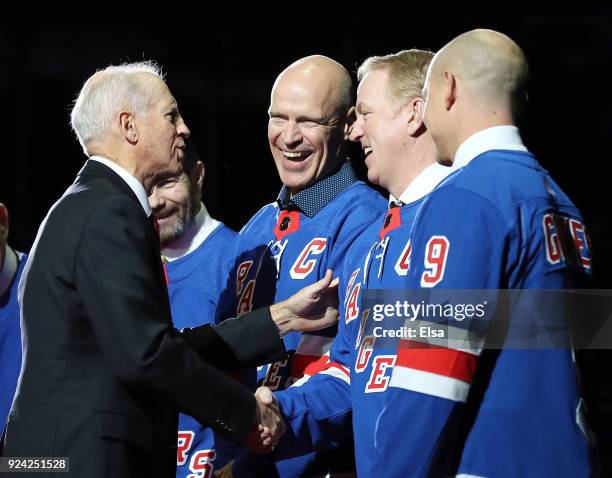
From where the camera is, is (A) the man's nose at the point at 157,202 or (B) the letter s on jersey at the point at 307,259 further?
(A) the man's nose at the point at 157,202

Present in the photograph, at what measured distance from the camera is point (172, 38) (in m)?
6.53

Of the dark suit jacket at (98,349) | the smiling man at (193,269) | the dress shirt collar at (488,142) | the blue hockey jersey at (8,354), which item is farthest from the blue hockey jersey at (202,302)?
the dress shirt collar at (488,142)

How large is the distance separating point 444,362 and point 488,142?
44 cm

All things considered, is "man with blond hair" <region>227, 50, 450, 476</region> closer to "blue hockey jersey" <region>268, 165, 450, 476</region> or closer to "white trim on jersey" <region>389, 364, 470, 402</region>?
"blue hockey jersey" <region>268, 165, 450, 476</region>

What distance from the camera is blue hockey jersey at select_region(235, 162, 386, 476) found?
9.63 ft

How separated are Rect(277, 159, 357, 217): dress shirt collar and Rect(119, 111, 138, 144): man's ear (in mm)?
770

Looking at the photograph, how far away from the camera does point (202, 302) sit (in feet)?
11.1

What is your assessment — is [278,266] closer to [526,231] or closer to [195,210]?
[195,210]

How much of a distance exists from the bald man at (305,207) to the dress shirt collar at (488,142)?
3.01 ft

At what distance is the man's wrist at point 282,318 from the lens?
2.77 metres

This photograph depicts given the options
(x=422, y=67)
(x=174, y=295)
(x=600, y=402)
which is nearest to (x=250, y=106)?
(x=600, y=402)

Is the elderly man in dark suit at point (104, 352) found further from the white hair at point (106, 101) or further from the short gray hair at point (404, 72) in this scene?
the short gray hair at point (404, 72)

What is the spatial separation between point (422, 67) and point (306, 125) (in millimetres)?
501

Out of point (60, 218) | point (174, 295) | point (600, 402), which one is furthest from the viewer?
point (600, 402)
